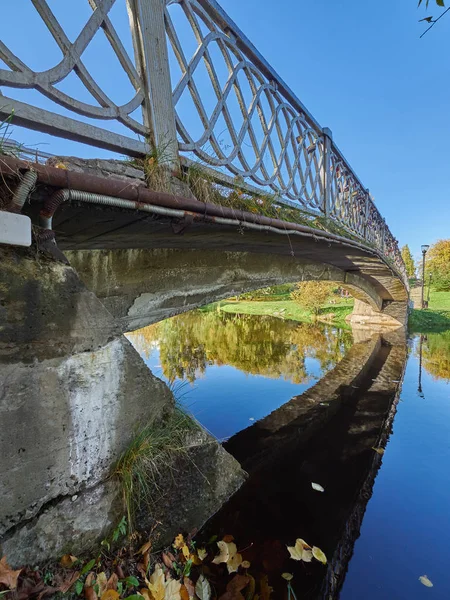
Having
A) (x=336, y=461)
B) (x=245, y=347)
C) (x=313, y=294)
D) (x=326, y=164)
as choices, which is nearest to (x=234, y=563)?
(x=336, y=461)

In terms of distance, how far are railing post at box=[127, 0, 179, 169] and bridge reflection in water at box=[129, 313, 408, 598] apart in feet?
11.2

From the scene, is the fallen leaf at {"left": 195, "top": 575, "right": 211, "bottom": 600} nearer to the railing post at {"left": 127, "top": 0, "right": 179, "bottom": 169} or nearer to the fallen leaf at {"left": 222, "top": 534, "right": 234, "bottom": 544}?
the fallen leaf at {"left": 222, "top": 534, "right": 234, "bottom": 544}

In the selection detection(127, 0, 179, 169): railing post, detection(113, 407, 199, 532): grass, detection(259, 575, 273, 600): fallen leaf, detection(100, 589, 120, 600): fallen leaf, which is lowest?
detection(259, 575, 273, 600): fallen leaf

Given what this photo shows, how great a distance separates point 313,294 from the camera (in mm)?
22188

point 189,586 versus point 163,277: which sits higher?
point 163,277

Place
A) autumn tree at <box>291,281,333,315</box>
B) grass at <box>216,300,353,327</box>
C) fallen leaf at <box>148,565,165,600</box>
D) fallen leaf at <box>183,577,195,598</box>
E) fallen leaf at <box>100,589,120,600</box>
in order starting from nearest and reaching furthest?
fallen leaf at <box>100,589,120,600</box>, fallen leaf at <box>148,565,165,600</box>, fallen leaf at <box>183,577,195,598</box>, autumn tree at <box>291,281,333,315</box>, grass at <box>216,300,353,327</box>

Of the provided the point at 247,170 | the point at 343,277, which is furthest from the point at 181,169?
the point at 343,277

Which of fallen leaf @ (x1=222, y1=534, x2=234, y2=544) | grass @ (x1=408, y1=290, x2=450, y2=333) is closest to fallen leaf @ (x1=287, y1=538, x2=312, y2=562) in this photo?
fallen leaf @ (x1=222, y1=534, x2=234, y2=544)

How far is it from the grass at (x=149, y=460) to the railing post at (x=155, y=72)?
2.00m

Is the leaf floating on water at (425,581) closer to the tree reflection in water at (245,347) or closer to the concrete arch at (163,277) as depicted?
the concrete arch at (163,277)

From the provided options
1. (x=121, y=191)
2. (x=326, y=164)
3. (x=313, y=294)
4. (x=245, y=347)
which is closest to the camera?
(x=121, y=191)

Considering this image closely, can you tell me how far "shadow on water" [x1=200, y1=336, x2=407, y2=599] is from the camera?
8.96 ft

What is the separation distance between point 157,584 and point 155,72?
11.4 feet

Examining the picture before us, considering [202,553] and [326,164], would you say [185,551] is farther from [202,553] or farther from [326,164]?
[326,164]
